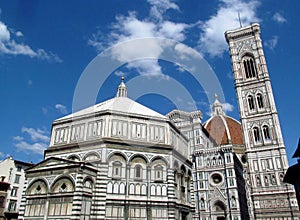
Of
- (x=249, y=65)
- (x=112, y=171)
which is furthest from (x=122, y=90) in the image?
(x=249, y=65)

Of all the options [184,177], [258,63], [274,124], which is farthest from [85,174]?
[258,63]

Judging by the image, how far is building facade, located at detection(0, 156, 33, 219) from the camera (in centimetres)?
3203

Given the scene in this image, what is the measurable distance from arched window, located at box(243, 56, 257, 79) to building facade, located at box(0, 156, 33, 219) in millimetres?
44888

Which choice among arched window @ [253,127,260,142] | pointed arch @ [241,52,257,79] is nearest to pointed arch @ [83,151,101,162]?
arched window @ [253,127,260,142]

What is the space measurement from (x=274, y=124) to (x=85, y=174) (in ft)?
127

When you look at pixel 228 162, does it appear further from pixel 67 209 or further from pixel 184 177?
pixel 67 209

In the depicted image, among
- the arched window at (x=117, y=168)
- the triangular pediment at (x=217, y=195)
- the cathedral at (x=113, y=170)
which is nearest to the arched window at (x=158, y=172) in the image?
the cathedral at (x=113, y=170)

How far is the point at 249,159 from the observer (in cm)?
4491

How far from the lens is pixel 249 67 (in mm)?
53156

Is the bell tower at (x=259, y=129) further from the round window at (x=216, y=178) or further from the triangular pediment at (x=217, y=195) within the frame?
the round window at (x=216, y=178)

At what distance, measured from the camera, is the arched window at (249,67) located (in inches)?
2063

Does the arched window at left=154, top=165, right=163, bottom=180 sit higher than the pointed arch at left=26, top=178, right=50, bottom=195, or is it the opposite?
the arched window at left=154, top=165, right=163, bottom=180

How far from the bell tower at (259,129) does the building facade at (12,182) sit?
36.0m

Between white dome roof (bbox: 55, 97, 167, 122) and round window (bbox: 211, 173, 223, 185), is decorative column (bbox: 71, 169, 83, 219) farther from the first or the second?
round window (bbox: 211, 173, 223, 185)
